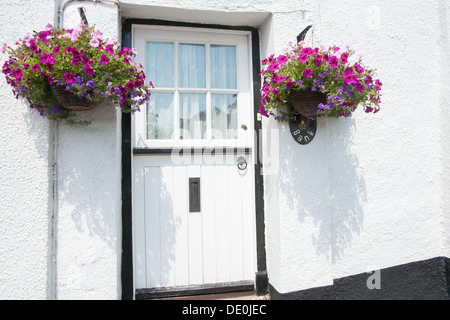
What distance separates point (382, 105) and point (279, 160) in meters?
1.26

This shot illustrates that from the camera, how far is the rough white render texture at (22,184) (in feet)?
7.54

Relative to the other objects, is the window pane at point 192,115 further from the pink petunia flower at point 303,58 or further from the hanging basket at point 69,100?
the pink petunia flower at point 303,58

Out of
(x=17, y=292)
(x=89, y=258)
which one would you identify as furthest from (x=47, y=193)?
(x=17, y=292)

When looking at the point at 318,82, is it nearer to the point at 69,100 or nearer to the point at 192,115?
the point at 192,115

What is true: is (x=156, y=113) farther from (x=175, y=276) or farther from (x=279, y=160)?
(x=175, y=276)

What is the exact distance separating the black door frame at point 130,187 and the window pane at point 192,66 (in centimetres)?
21

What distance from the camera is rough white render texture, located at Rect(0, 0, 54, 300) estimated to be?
90.4 inches

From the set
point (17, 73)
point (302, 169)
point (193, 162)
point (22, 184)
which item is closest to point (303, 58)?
point (302, 169)

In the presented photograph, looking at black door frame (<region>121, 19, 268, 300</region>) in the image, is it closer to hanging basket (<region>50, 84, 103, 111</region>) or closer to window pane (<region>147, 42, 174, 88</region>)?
window pane (<region>147, 42, 174, 88</region>)

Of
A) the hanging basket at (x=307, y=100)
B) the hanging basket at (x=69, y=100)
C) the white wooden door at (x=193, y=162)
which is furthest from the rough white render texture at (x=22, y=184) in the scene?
the hanging basket at (x=307, y=100)

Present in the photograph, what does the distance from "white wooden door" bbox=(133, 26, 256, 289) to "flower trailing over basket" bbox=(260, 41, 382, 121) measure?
2.14ft

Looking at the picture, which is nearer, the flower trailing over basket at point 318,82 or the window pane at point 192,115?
the flower trailing over basket at point 318,82

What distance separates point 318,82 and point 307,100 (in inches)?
6.4

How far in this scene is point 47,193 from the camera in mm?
2350
